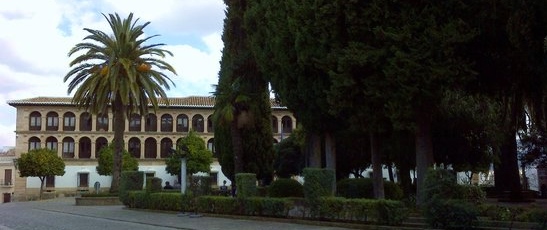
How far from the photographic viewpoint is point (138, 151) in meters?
76.4

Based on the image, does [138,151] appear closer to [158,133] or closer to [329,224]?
[158,133]

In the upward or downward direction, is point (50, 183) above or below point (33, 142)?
below

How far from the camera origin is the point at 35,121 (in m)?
74.1

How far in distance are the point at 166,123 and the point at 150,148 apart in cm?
392

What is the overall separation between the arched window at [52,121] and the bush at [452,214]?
66.9m

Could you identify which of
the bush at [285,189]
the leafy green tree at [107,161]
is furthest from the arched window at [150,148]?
the bush at [285,189]

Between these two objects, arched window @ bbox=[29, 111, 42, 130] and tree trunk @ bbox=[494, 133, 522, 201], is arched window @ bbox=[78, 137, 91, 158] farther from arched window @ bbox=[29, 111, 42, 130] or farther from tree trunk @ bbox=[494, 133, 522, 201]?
tree trunk @ bbox=[494, 133, 522, 201]

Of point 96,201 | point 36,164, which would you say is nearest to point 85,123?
point 36,164

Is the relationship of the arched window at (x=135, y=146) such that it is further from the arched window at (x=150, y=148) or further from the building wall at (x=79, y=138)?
the arched window at (x=150, y=148)

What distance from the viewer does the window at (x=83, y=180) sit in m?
73.4

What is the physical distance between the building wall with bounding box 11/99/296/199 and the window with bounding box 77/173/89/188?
0.38 meters

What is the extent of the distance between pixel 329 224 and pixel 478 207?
481 cm

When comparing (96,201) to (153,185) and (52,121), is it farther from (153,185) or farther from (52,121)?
(52,121)

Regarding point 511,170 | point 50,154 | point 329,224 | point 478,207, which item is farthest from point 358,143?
point 50,154
